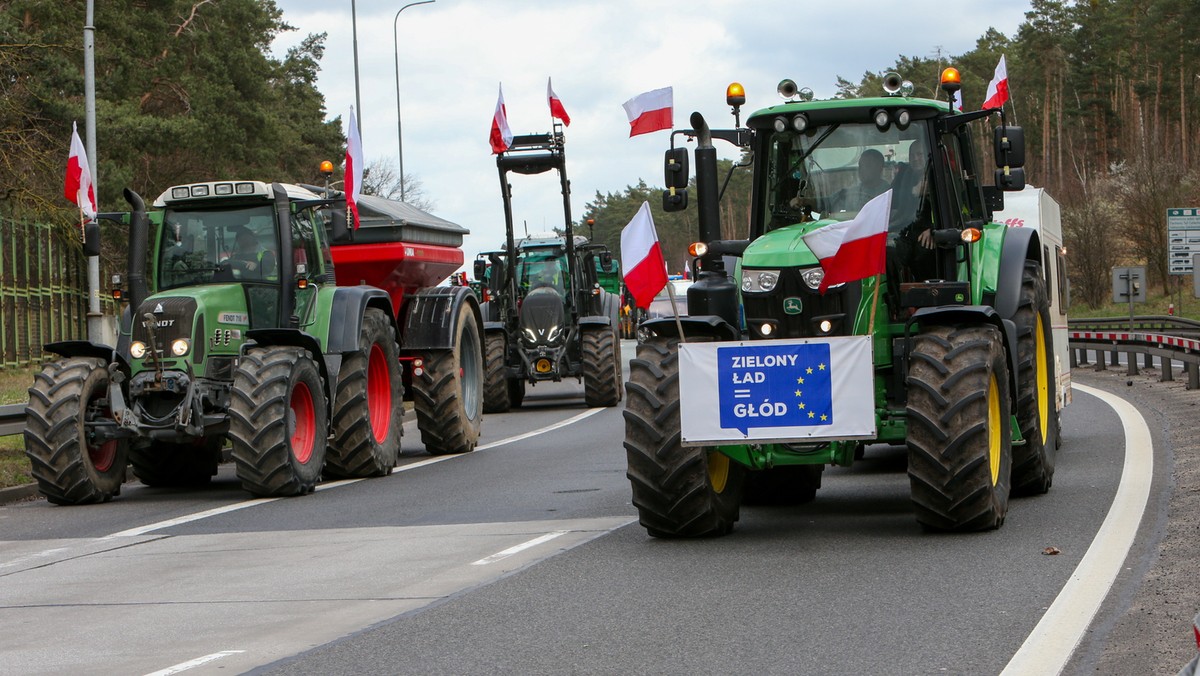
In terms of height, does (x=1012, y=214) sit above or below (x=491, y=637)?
above

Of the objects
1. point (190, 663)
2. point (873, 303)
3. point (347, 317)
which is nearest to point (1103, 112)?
point (347, 317)

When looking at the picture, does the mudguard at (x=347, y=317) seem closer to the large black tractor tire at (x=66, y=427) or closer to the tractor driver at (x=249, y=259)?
the tractor driver at (x=249, y=259)

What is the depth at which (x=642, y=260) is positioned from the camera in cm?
1052

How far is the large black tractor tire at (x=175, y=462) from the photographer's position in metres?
15.9

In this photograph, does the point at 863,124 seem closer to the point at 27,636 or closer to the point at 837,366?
the point at 837,366

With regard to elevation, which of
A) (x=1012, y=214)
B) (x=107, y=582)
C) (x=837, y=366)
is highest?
(x=1012, y=214)

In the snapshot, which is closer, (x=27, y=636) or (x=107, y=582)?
(x=27, y=636)

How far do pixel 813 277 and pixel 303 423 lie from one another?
612 centimetres

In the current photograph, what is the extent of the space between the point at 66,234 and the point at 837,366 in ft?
85.6

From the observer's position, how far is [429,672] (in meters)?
6.68

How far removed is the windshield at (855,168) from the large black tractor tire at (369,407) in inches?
230

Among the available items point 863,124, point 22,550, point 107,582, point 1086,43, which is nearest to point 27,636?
point 107,582

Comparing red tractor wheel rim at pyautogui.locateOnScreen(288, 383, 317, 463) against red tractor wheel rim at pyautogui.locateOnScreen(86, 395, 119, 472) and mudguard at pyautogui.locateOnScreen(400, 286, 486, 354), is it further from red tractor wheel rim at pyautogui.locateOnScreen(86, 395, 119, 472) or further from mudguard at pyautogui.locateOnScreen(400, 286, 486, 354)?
mudguard at pyautogui.locateOnScreen(400, 286, 486, 354)

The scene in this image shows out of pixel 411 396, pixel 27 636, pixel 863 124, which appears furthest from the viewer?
pixel 411 396
